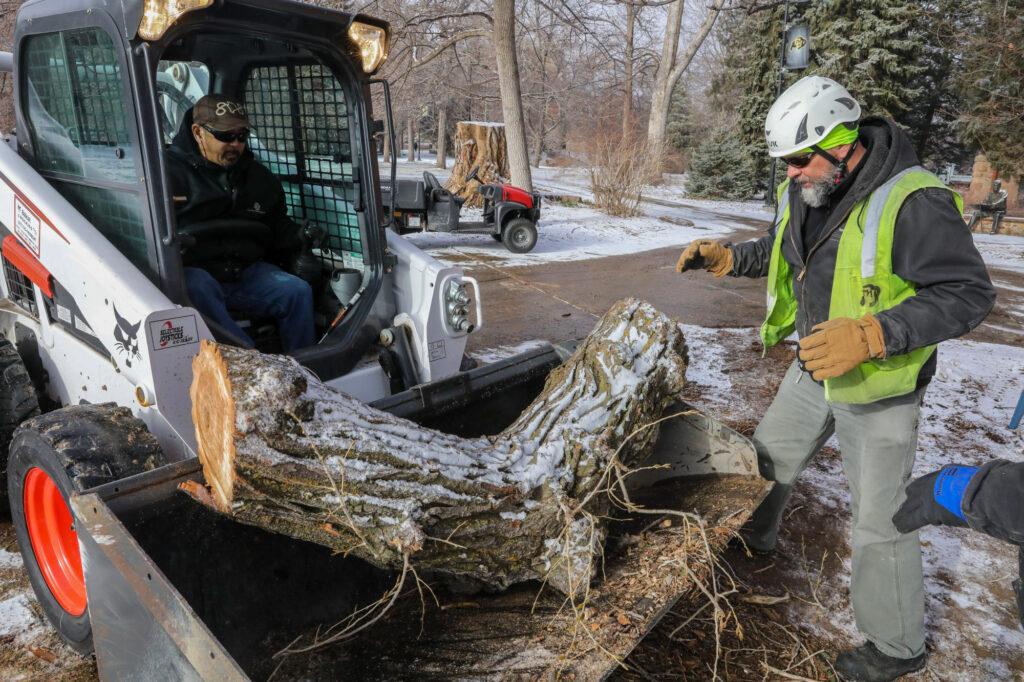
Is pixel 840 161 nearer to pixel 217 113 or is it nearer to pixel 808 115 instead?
pixel 808 115

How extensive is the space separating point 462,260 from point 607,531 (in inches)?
301

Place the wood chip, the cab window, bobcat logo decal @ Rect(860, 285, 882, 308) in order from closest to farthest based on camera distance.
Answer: bobcat logo decal @ Rect(860, 285, 882, 308) → the cab window → the wood chip

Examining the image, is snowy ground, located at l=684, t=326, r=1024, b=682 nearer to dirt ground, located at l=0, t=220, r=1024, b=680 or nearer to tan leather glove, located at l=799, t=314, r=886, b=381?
dirt ground, located at l=0, t=220, r=1024, b=680

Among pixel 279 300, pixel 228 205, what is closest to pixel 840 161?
pixel 279 300

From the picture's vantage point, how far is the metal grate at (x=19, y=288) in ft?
10.5

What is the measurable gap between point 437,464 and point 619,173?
12932mm

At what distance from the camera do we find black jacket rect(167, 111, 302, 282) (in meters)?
3.27

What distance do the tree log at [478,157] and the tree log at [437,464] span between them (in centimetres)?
1138

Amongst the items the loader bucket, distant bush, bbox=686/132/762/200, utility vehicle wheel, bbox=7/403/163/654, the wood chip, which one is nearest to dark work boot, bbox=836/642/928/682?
the wood chip

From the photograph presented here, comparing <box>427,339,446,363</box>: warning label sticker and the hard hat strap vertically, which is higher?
the hard hat strap

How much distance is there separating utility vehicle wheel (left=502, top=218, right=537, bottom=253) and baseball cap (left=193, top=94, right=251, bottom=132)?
7.13 m

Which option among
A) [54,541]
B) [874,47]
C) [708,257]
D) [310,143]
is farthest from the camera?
[874,47]

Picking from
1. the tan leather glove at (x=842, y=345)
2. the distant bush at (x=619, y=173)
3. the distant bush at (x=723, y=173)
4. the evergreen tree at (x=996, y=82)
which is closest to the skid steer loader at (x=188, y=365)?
the tan leather glove at (x=842, y=345)

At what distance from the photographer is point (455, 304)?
3521 mm
